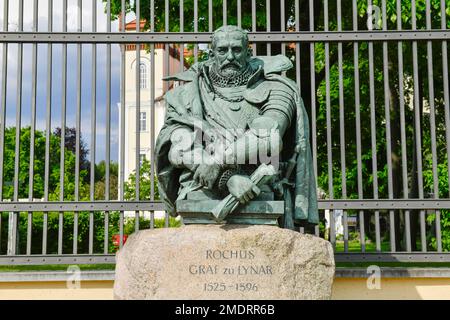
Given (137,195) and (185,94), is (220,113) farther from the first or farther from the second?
(137,195)

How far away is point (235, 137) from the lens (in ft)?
15.4

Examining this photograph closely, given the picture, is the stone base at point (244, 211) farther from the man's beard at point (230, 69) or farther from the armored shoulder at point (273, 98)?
the man's beard at point (230, 69)

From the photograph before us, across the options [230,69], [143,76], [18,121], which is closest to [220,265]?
[230,69]

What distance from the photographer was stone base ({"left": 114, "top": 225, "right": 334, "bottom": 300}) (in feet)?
14.3

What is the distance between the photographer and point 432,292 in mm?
6543

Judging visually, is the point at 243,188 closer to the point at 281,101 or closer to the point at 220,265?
the point at 220,265

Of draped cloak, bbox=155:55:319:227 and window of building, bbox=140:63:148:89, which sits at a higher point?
window of building, bbox=140:63:148:89

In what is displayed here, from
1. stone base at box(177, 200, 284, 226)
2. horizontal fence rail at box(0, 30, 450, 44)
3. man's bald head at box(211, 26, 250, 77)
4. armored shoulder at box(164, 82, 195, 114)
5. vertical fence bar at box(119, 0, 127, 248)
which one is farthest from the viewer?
horizontal fence rail at box(0, 30, 450, 44)

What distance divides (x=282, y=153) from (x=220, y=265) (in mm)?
1185

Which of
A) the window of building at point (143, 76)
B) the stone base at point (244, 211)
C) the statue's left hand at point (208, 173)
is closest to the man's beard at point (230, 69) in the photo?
the statue's left hand at point (208, 173)

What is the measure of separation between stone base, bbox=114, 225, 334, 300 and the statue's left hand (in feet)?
1.17

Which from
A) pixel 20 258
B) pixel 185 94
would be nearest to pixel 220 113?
pixel 185 94

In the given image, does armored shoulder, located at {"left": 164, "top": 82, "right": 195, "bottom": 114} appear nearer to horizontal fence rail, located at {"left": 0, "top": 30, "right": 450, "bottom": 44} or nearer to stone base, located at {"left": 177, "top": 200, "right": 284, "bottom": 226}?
stone base, located at {"left": 177, "top": 200, "right": 284, "bottom": 226}

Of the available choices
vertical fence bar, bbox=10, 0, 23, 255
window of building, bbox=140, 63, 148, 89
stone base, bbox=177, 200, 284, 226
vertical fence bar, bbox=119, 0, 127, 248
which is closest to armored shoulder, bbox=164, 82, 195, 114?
stone base, bbox=177, 200, 284, 226
